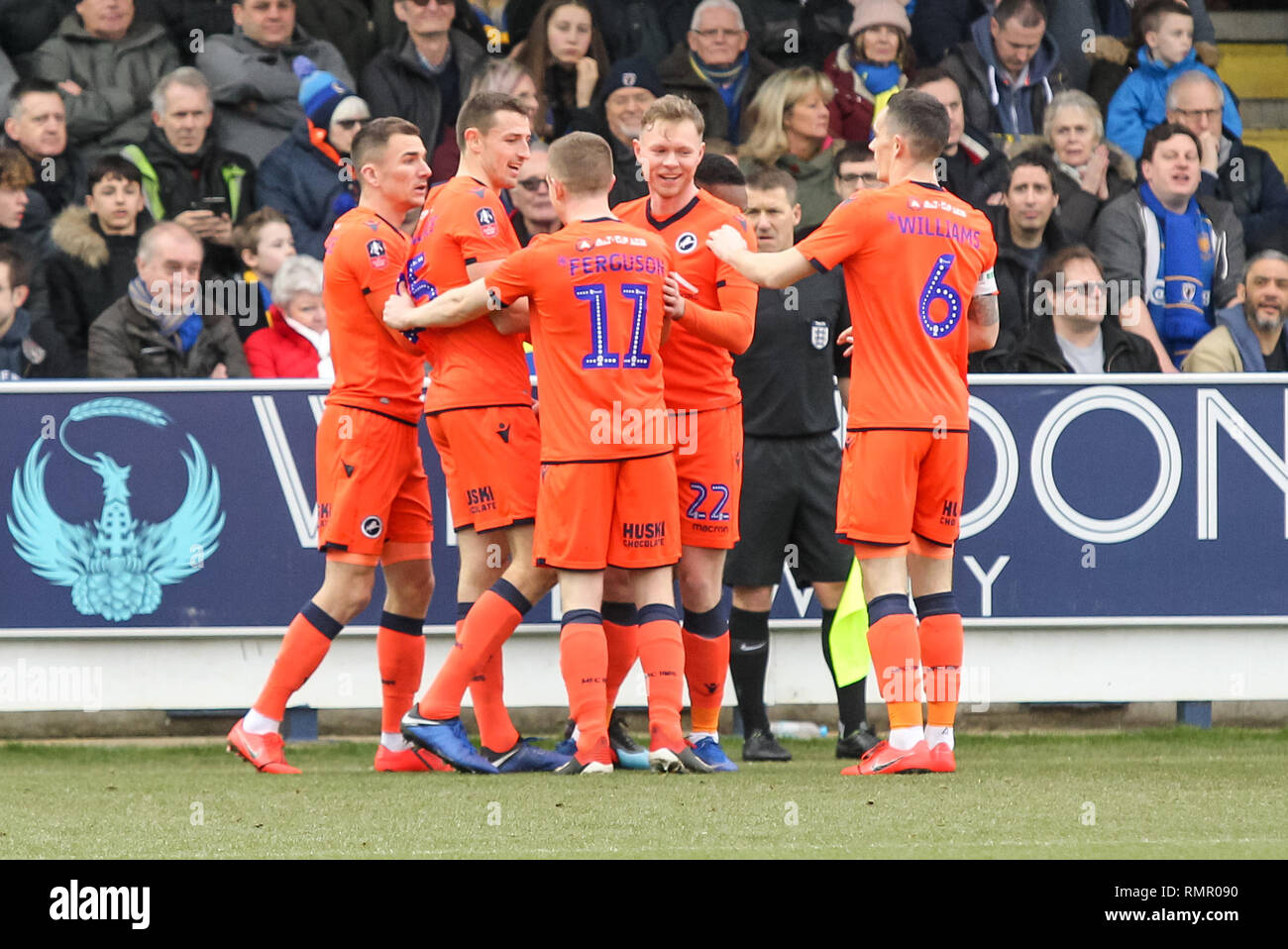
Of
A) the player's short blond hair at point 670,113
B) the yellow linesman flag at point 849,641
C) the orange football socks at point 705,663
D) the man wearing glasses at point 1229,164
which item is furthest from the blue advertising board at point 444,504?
the man wearing glasses at point 1229,164

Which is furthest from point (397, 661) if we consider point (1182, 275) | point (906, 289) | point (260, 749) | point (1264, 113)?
point (1264, 113)

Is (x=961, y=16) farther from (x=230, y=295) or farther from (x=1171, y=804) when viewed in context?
(x=1171, y=804)

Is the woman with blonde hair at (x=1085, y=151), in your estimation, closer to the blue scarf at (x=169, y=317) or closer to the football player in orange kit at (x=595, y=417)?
the football player in orange kit at (x=595, y=417)

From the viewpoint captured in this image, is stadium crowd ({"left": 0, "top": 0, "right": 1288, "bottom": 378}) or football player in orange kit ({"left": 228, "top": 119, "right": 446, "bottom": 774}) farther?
stadium crowd ({"left": 0, "top": 0, "right": 1288, "bottom": 378})

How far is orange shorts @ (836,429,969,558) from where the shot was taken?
634 cm

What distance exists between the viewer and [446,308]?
21.3 feet

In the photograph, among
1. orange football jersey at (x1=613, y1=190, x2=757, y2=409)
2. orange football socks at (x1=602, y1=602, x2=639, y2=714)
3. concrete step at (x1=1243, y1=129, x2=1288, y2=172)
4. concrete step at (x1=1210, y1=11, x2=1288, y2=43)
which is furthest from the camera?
concrete step at (x1=1210, y1=11, x2=1288, y2=43)

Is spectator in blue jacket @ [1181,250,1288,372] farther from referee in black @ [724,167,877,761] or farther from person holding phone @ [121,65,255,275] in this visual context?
person holding phone @ [121,65,255,275]

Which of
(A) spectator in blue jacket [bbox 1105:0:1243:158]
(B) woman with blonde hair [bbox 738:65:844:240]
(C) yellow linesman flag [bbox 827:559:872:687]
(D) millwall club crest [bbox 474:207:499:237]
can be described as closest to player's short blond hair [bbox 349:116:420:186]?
(D) millwall club crest [bbox 474:207:499:237]

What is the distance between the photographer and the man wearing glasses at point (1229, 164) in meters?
10.6

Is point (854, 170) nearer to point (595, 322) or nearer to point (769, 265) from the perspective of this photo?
point (769, 265)

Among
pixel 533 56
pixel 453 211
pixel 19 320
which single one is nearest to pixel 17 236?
pixel 19 320

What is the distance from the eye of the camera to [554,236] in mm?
6324

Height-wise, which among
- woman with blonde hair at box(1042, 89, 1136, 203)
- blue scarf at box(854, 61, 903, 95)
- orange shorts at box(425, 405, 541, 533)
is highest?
blue scarf at box(854, 61, 903, 95)
